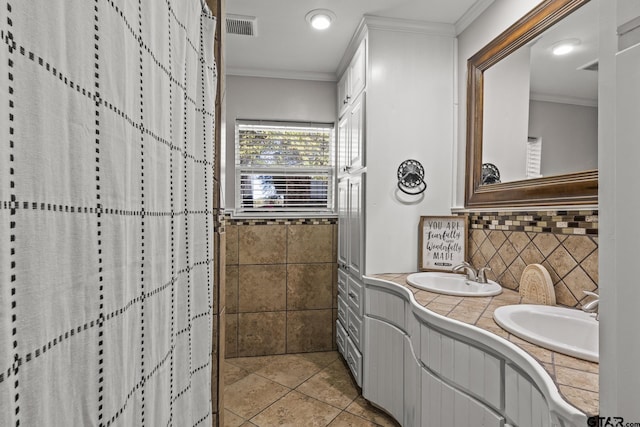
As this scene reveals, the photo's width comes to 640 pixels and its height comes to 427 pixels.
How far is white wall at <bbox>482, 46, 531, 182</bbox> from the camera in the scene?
1659 millimetres

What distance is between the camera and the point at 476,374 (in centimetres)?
115

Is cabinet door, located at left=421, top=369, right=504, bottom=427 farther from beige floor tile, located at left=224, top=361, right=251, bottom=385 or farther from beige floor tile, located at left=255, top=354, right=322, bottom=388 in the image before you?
beige floor tile, located at left=224, top=361, right=251, bottom=385

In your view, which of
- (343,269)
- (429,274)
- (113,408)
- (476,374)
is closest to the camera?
(113,408)

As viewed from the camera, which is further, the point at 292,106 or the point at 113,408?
the point at 292,106

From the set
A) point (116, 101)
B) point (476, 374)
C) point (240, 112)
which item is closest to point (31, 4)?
point (116, 101)

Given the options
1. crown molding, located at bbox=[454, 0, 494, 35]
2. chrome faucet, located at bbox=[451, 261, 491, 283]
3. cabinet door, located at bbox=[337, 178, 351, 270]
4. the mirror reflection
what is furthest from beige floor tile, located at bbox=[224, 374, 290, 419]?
crown molding, located at bbox=[454, 0, 494, 35]

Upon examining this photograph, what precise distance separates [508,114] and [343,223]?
1401mm

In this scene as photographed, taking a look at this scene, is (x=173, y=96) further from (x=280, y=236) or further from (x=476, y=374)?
(x=280, y=236)

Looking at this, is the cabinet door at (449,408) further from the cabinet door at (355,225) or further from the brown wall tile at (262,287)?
the brown wall tile at (262,287)

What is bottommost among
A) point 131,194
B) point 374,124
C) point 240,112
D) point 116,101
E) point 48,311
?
point 48,311

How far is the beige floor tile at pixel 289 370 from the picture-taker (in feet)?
8.03

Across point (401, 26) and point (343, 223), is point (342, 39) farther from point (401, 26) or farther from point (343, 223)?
point (343, 223)

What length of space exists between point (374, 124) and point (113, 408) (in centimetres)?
198

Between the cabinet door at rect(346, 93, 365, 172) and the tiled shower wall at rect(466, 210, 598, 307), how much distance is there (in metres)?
0.86
